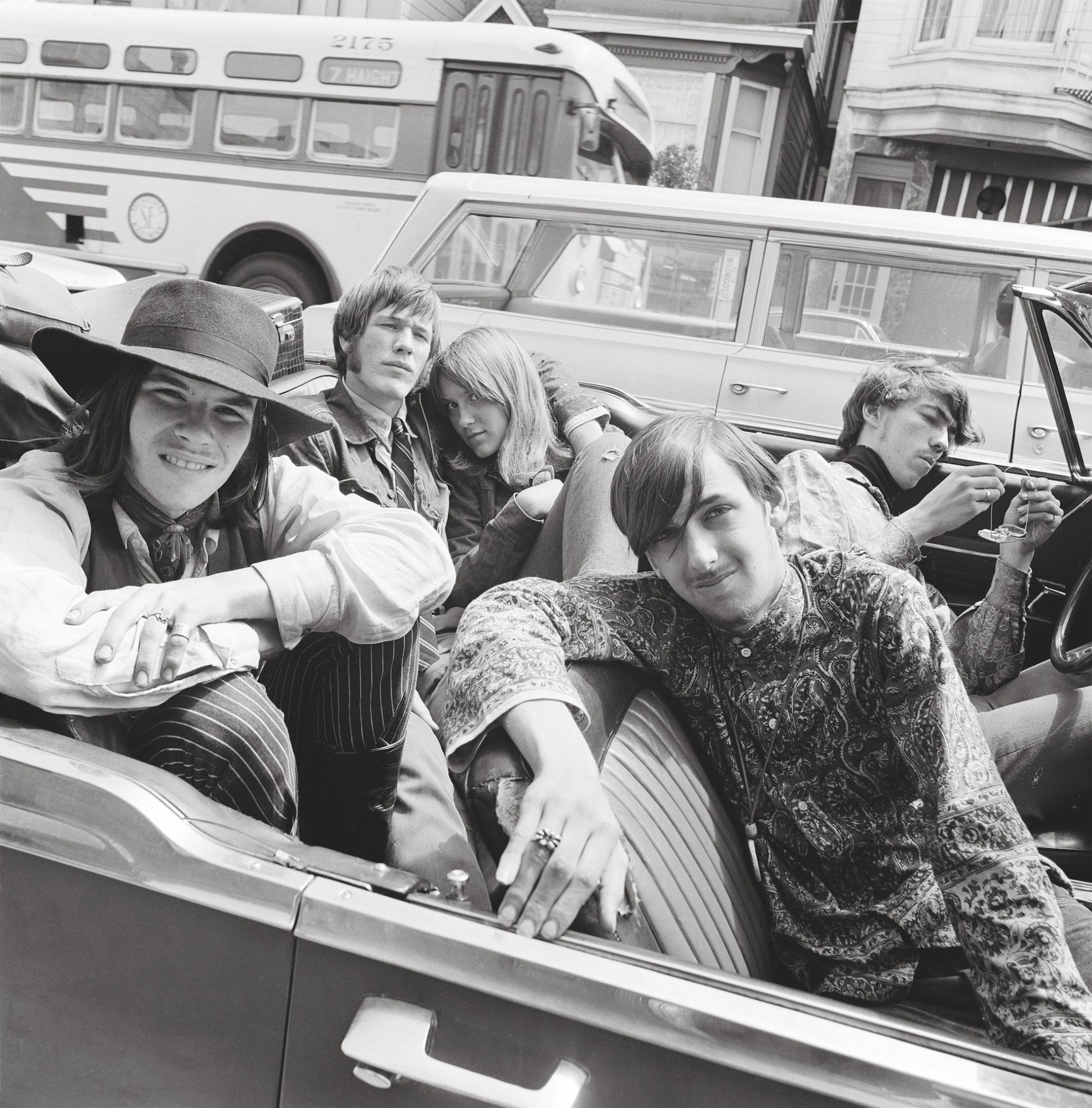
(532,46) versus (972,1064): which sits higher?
(532,46)

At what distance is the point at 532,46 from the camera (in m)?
8.38

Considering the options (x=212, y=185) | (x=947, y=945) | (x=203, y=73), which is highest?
(x=203, y=73)

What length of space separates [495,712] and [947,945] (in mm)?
816

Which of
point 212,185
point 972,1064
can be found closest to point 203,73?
point 212,185

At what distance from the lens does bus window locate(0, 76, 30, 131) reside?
10.3 metres

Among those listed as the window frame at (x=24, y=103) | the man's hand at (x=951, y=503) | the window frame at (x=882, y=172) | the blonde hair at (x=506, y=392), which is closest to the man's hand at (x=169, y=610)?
the blonde hair at (x=506, y=392)

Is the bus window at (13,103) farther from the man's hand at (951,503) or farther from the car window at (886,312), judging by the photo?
the man's hand at (951,503)

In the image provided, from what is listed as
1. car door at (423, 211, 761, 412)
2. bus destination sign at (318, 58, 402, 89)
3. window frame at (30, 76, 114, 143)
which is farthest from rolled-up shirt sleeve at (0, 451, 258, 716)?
window frame at (30, 76, 114, 143)

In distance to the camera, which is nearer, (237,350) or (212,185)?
(237,350)

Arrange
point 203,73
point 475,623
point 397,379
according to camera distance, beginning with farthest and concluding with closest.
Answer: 1. point 203,73
2. point 397,379
3. point 475,623

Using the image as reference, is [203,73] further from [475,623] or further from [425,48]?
[475,623]

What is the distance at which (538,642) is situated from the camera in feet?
4.83

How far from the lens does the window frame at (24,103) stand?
10258 mm

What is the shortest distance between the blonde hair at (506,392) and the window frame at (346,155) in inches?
255
